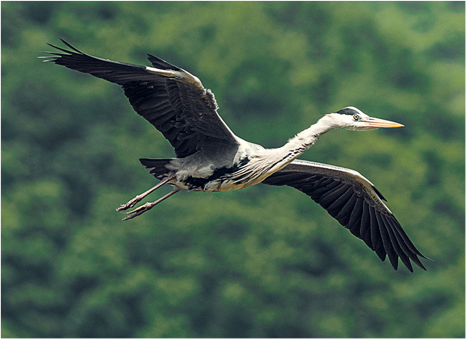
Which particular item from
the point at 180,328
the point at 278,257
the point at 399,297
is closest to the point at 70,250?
the point at 180,328

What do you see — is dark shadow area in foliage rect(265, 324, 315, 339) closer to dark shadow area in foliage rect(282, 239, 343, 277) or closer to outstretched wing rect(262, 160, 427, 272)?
dark shadow area in foliage rect(282, 239, 343, 277)

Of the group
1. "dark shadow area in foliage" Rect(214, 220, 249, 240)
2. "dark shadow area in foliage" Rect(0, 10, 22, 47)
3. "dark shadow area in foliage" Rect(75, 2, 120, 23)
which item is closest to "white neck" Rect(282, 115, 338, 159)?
"dark shadow area in foliage" Rect(214, 220, 249, 240)

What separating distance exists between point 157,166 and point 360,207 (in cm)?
237

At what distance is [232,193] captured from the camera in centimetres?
1967

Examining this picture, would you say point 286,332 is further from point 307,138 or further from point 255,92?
point 307,138

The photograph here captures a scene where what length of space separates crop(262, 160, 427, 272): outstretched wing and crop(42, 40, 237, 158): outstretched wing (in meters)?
1.25

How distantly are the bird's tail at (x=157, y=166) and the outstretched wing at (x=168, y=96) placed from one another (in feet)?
0.58

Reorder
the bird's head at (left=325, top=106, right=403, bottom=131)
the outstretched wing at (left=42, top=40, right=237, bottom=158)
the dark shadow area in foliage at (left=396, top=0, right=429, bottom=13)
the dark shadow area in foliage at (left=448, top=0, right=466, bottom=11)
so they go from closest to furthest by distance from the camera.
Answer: the outstretched wing at (left=42, top=40, right=237, bottom=158)
the bird's head at (left=325, top=106, right=403, bottom=131)
the dark shadow area in foliage at (left=448, top=0, right=466, bottom=11)
the dark shadow area in foliage at (left=396, top=0, right=429, bottom=13)

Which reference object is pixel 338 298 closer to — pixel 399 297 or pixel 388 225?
pixel 399 297

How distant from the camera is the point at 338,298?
18406 mm

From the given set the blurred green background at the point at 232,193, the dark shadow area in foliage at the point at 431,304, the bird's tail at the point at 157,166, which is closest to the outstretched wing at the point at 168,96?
the bird's tail at the point at 157,166

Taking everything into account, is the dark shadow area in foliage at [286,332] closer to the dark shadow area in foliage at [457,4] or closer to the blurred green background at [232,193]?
the blurred green background at [232,193]

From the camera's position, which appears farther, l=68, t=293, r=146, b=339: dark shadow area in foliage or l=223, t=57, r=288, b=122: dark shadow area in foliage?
l=223, t=57, r=288, b=122: dark shadow area in foliage

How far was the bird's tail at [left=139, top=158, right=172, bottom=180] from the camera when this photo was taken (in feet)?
20.2
